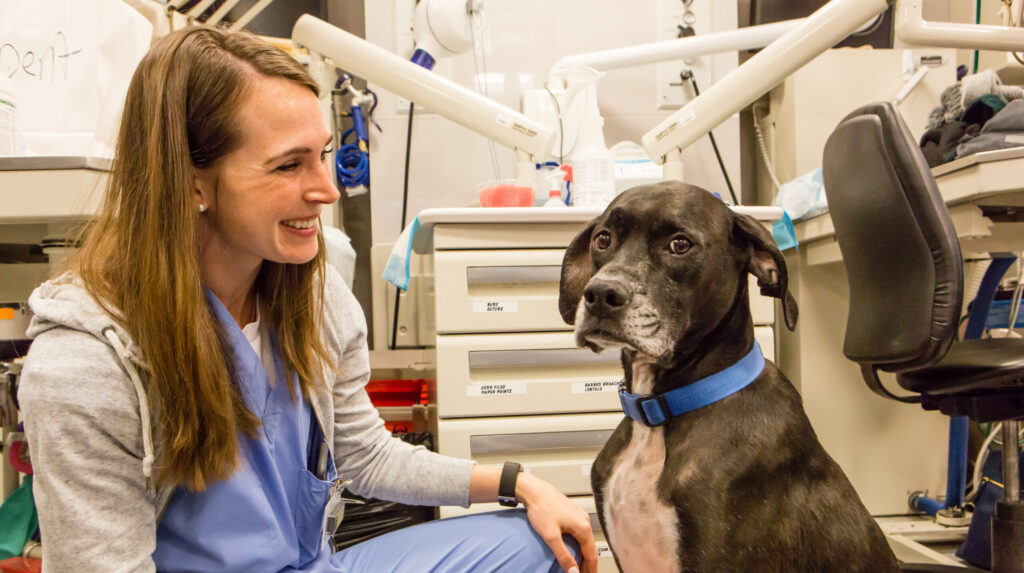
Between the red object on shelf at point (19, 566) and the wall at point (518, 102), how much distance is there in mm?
1365

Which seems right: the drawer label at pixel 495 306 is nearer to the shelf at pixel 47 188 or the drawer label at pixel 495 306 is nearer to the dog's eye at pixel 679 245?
the dog's eye at pixel 679 245

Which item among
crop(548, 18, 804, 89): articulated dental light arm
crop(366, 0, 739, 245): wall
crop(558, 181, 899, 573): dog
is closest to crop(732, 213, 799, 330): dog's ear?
crop(558, 181, 899, 573): dog

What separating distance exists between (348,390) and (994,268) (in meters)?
1.82

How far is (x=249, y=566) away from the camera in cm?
79

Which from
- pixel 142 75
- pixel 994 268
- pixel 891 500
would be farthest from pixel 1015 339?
pixel 142 75

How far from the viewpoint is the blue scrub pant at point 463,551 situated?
912 mm

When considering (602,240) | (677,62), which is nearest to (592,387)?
(602,240)

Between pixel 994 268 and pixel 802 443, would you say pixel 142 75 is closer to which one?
pixel 802 443

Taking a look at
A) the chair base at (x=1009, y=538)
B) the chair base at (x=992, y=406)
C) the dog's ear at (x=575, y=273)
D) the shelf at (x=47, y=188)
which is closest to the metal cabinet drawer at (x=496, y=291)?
the dog's ear at (x=575, y=273)

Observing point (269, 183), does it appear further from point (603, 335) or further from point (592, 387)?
point (592, 387)

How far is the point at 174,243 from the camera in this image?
0.74 metres

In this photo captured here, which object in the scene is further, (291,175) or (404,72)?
(404,72)

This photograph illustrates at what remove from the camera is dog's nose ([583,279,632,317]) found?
0.79 m

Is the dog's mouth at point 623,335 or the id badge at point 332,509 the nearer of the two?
the dog's mouth at point 623,335
